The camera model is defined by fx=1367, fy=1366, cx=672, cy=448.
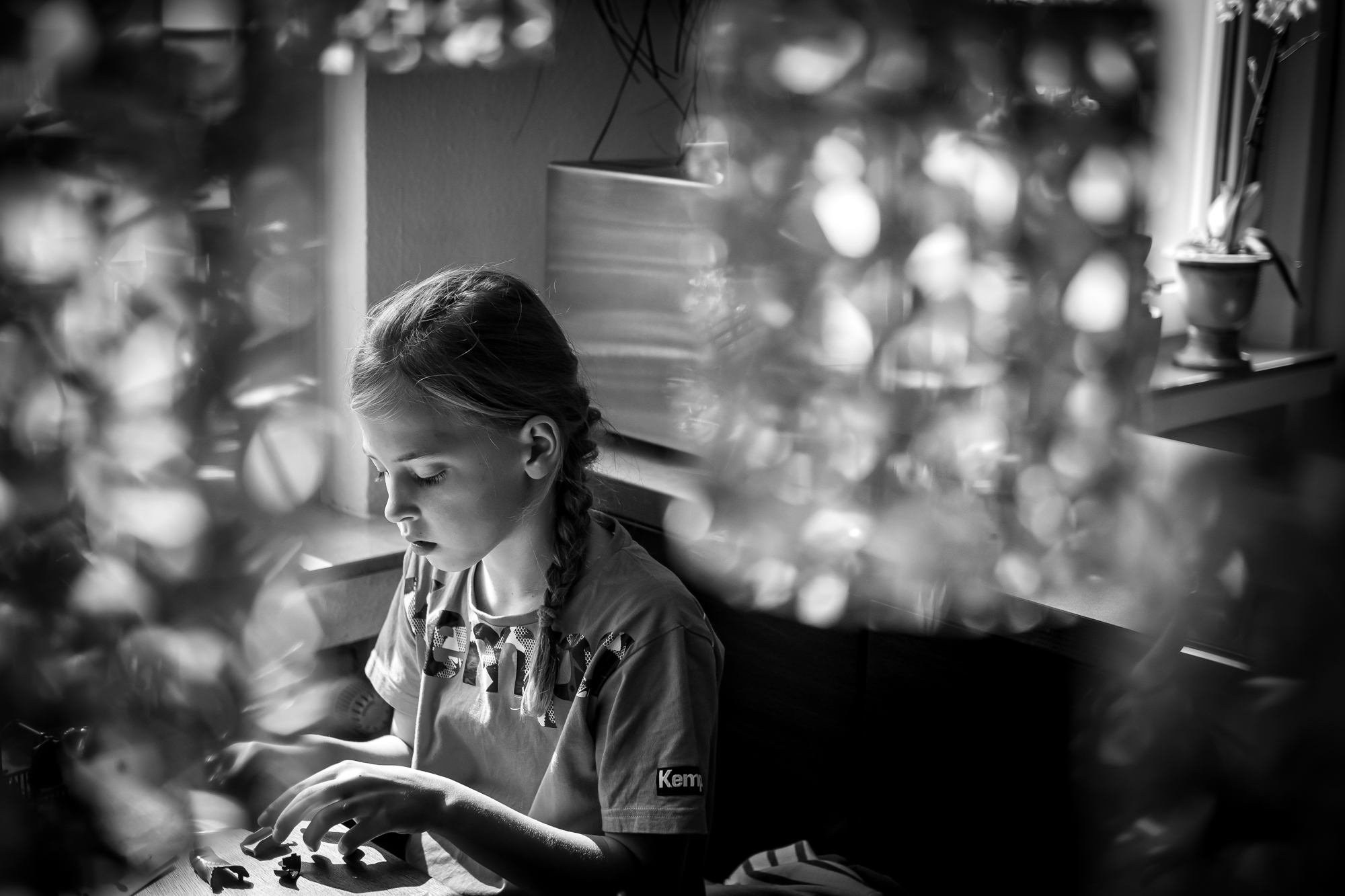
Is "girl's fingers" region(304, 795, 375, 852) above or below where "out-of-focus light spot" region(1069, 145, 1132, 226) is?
below

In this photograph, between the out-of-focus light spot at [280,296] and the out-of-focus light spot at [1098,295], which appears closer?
the out-of-focus light spot at [1098,295]

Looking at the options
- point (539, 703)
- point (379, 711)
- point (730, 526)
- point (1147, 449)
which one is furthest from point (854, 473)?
point (379, 711)

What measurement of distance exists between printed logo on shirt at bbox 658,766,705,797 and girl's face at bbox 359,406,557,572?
181mm

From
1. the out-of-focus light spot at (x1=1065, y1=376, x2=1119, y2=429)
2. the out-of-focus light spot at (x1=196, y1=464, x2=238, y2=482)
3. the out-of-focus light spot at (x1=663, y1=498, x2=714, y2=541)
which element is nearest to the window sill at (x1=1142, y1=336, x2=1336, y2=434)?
the out-of-focus light spot at (x1=1065, y1=376, x2=1119, y2=429)

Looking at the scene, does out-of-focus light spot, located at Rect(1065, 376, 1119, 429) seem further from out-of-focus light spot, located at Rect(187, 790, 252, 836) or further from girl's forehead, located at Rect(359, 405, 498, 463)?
out-of-focus light spot, located at Rect(187, 790, 252, 836)

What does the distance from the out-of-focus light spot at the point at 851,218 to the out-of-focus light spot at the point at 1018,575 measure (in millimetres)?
261

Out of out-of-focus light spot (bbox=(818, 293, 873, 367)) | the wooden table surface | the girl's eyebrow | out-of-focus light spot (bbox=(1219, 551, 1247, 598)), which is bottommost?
the wooden table surface

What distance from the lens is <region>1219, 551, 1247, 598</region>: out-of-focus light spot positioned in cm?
87

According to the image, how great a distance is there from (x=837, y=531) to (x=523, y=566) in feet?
0.98

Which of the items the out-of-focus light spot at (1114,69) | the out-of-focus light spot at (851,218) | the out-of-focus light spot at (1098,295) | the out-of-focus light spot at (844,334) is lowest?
the out-of-focus light spot at (844,334)

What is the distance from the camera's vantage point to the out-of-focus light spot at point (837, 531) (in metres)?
1.09

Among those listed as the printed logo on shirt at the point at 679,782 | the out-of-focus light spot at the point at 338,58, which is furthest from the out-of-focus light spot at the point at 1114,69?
the out-of-focus light spot at the point at 338,58

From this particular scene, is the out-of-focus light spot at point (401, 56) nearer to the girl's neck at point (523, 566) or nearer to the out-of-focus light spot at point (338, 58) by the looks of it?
the out-of-focus light spot at point (338, 58)

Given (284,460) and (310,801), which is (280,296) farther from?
(310,801)
